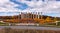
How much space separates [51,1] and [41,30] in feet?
1.80

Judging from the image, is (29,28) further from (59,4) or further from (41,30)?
(59,4)

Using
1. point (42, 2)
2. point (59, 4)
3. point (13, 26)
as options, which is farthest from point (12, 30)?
point (59, 4)

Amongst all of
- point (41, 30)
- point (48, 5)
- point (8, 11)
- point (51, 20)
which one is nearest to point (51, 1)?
point (48, 5)

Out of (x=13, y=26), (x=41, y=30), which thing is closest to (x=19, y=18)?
(x=13, y=26)

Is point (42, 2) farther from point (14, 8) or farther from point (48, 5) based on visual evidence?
point (14, 8)

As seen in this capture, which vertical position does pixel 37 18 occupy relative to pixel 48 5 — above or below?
below

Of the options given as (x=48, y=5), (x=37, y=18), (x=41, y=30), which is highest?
(x=48, y=5)

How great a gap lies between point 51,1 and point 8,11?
80 cm

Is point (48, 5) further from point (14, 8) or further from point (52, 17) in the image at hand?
point (14, 8)

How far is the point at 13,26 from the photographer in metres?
3.48

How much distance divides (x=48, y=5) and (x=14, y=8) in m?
0.62

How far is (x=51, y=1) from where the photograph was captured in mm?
3457

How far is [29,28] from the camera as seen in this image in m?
3.45

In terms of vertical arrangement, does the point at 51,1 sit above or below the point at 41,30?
above
